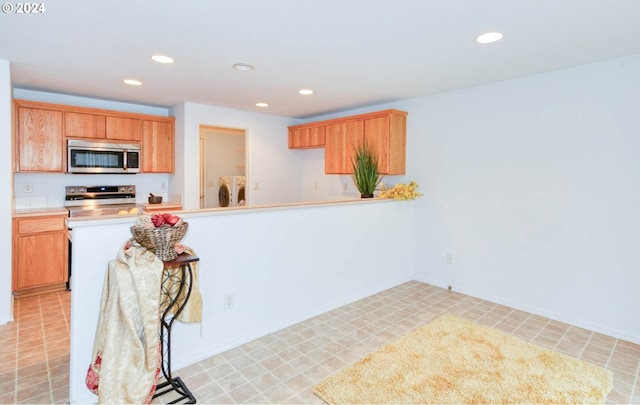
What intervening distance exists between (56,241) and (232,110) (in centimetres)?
271

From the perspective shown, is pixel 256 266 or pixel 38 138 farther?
pixel 38 138

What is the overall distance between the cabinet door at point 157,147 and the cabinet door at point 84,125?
508mm

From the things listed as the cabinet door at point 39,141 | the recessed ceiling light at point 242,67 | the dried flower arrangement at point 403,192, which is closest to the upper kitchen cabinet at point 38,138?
the cabinet door at point 39,141

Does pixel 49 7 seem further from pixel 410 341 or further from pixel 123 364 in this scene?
pixel 410 341

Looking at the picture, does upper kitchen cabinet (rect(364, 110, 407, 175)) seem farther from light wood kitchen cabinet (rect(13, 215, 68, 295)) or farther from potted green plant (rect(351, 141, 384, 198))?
light wood kitchen cabinet (rect(13, 215, 68, 295))

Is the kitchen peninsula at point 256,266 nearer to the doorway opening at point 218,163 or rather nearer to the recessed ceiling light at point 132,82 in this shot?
the recessed ceiling light at point 132,82

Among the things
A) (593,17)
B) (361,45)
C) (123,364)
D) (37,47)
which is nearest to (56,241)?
(37,47)

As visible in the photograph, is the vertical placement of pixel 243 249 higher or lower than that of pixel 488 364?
higher

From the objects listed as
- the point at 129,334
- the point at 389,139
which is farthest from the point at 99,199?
the point at 389,139

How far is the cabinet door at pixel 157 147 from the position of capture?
15.3 feet

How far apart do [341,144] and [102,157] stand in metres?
3.14

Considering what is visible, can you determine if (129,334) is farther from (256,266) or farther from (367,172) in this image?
(367,172)

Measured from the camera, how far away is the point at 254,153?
529 centimetres

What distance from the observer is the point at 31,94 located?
3.98m
